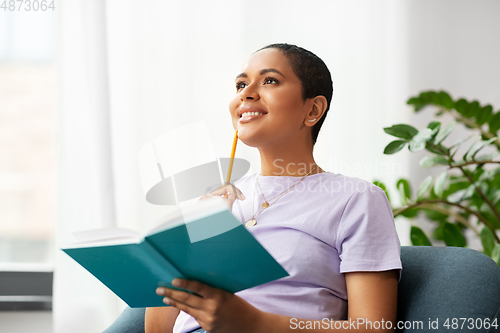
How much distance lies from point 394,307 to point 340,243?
0.15 m

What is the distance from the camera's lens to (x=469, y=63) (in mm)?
1853

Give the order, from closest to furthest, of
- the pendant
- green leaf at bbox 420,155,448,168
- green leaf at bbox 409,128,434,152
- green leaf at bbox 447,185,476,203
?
the pendant
green leaf at bbox 409,128,434,152
green leaf at bbox 420,155,448,168
green leaf at bbox 447,185,476,203

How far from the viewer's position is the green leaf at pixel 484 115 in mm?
1493

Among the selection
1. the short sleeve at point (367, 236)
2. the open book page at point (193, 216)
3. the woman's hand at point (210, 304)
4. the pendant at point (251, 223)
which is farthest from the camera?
the pendant at point (251, 223)

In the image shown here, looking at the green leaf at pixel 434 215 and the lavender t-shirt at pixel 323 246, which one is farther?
the green leaf at pixel 434 215

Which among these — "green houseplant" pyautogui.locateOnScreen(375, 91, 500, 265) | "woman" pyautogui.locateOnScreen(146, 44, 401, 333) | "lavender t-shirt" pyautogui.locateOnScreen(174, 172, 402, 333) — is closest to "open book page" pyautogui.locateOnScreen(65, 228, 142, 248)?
"woman" pyautogui.locateOnScreen(146, 44, 401, 333)

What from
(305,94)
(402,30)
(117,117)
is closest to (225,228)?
(305,94)

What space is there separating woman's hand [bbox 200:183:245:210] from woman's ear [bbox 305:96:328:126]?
0.74ft

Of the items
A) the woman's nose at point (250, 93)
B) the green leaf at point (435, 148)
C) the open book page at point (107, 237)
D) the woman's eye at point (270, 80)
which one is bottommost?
the open book page at point (107, 237)

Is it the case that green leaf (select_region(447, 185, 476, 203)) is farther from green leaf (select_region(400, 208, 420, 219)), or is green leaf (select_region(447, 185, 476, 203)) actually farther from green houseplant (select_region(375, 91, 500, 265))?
green leaf (select_region(400, 208, 420, 219))

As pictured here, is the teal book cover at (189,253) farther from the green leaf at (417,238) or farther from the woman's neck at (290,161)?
the green leaf at (417,238)

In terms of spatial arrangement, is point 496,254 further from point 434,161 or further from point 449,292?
point 449,292

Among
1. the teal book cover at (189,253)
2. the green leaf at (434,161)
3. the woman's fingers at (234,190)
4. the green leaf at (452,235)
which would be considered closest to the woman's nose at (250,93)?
the woman's fingers at (234,190)

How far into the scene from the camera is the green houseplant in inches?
49.4
